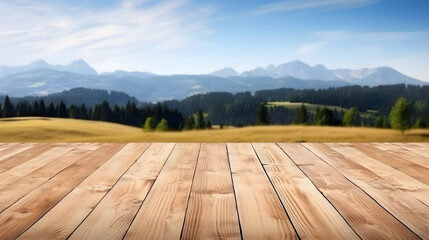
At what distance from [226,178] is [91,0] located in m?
25.8

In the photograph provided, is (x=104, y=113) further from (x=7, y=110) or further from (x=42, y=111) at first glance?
(x=7, y=110)

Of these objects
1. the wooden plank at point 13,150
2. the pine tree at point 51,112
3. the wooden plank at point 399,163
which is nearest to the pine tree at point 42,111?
the pine tree at point 51,112

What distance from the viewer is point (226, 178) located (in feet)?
9.16

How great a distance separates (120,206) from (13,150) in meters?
2.84

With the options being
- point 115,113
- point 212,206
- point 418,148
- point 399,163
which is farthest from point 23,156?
point 115,113

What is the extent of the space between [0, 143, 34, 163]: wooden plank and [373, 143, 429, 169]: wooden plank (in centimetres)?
418

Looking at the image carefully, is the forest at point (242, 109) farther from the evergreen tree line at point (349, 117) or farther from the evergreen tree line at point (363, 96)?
the evergreen tree line at point (349, 117)

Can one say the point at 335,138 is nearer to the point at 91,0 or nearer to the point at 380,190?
the point at 91,0

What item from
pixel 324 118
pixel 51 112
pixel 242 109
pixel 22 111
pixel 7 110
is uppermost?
pixel 242 109

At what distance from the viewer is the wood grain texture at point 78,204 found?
5.49 ft

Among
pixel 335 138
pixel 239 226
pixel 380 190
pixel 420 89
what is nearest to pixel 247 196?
pixel 239 226

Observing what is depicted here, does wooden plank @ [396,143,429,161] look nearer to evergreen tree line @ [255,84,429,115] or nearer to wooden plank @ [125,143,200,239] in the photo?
wooden plank @ [125,143,200,239]

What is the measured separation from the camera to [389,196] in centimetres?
234

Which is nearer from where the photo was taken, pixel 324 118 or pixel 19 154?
pixel 19 154
